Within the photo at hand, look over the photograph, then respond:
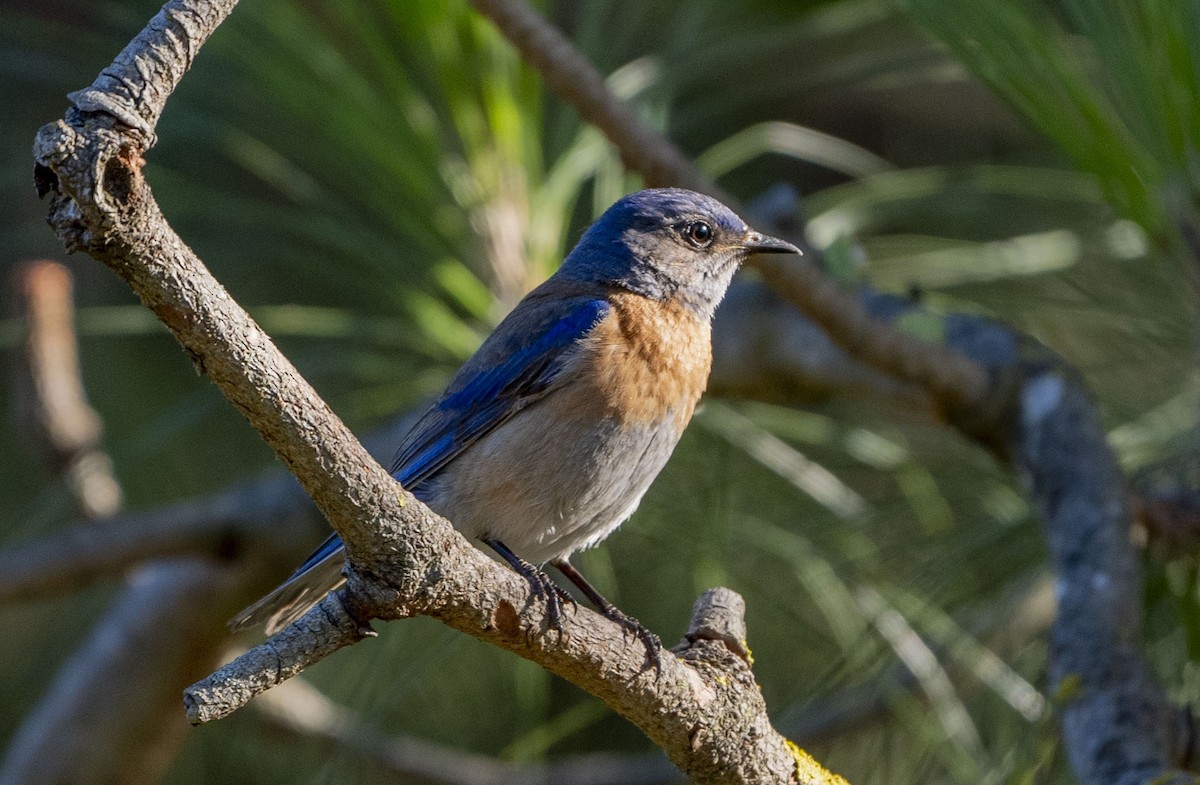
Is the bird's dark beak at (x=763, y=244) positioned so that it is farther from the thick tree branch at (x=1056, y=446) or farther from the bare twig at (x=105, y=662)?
the bare twig at (x=105, y=662)

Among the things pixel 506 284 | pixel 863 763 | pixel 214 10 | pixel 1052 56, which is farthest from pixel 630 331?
pixel 214 10

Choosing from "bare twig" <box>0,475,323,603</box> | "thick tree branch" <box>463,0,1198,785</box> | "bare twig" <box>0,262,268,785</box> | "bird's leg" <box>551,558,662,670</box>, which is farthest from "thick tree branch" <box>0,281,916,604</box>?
"bird's leg" <box>551,558,662,670</box>

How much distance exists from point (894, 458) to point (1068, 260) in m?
0.67

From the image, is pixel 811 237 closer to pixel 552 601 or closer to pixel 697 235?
pixel 697 235

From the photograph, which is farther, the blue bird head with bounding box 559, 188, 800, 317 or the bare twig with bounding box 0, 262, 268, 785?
the bare twig with bounding box 0, 262, 268, 785

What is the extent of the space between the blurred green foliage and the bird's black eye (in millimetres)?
301

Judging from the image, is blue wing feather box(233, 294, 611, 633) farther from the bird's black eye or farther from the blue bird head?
the bird's black eye

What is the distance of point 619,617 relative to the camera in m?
2.70

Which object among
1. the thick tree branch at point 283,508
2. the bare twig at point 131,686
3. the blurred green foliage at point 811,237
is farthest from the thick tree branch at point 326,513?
the bare twig at point 131,686

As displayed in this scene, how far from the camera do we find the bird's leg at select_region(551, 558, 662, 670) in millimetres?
2172

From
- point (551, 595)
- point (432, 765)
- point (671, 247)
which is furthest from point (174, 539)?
point (551, 595)

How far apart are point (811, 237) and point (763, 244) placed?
569 millimetres

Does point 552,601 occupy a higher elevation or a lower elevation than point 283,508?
lower

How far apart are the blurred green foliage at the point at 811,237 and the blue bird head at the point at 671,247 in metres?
0.26
